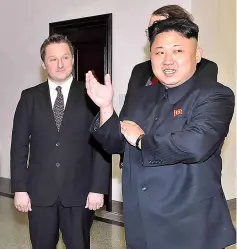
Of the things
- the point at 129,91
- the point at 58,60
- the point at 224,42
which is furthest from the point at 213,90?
the point at 224,42

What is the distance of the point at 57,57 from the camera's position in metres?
2.17

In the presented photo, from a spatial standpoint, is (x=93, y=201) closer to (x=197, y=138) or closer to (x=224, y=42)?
(x=197, y=138)

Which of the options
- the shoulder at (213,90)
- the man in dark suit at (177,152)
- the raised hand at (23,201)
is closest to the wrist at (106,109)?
the man in dark suit at (177,152)

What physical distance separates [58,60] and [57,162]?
0.55 metres

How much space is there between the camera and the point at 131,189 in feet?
5.00

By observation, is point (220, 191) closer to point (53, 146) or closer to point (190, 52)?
point (190, 52)

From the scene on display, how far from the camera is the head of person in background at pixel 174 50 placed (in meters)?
1.45

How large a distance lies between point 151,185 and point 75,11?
3.80 metres

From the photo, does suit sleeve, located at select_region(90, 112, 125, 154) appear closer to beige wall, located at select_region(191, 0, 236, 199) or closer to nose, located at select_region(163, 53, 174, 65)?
nose, located at select_region(163, 53, 174, 65)

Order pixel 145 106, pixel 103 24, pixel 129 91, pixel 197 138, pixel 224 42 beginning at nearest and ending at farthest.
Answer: pixel 197 138, pixel 145 106, pixel 129 91, pixel 224 42, pixel 103 24

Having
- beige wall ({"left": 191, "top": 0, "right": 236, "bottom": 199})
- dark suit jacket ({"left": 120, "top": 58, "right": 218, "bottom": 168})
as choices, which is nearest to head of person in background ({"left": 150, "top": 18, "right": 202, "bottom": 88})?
dark suit jacket ({"left": 120, "top": 58, "right": 218, "bottom": 168})

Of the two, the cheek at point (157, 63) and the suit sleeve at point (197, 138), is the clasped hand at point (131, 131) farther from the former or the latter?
the cheek at point (157, 63)

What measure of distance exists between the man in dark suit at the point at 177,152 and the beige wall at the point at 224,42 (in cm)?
271

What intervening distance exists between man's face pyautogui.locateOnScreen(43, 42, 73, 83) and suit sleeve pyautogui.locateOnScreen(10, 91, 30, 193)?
0.78 ft
